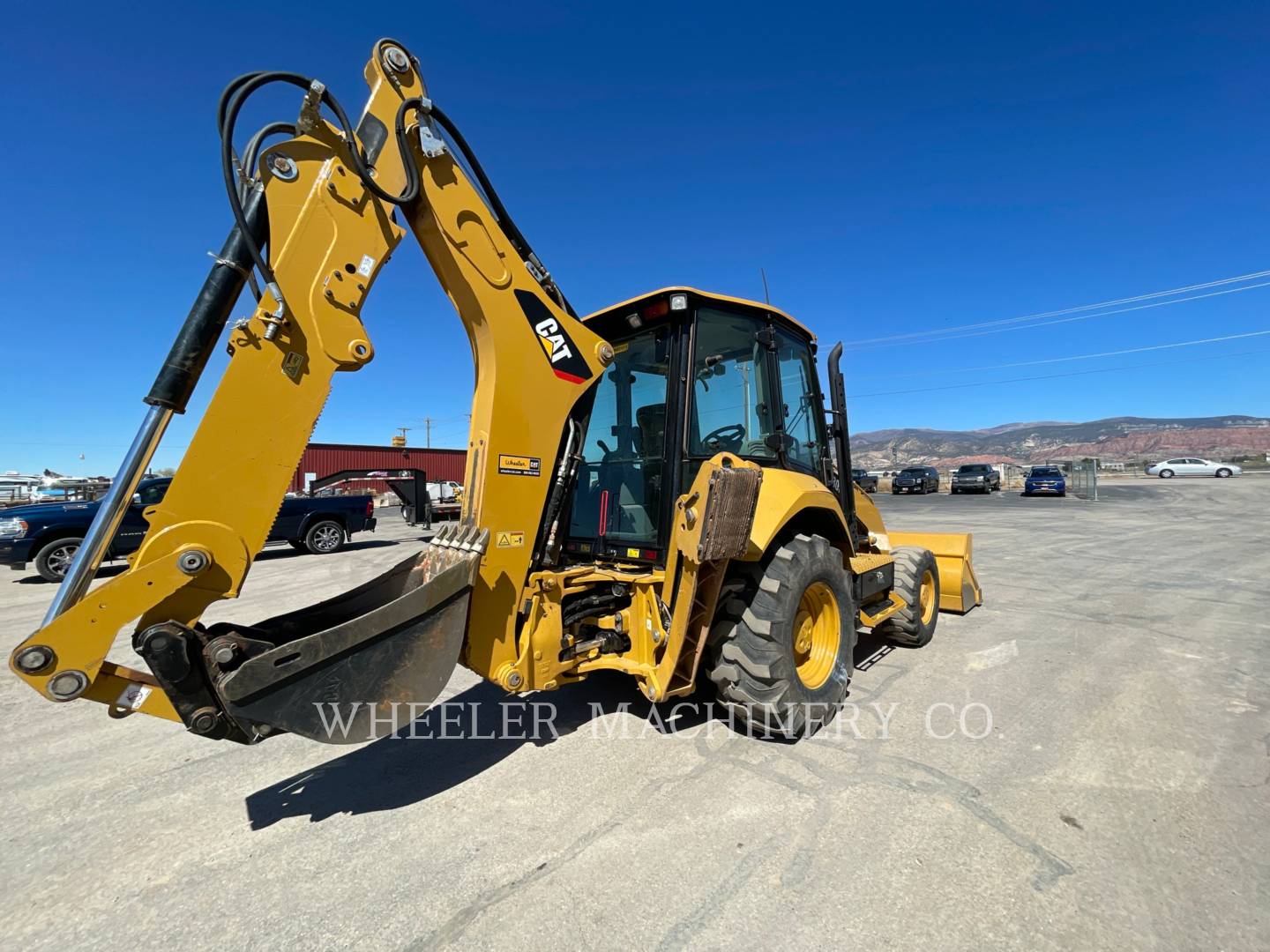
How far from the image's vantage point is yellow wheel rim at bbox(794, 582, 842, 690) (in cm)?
376

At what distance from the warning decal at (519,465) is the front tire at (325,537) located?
11.2 meters

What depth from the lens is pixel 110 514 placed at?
6.97 feet

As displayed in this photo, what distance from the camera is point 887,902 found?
6.90ft

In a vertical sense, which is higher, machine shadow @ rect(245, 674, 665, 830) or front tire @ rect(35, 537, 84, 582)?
front tire @ rect(35, 537, 84, 582)

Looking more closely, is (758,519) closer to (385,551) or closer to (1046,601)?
(1046,601)

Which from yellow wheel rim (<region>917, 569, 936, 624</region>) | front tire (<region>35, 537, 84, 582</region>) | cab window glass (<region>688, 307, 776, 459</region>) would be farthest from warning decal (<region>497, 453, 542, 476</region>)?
front tire (<region>35, 537, 84, 582</region>)

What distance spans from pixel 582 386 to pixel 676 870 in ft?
7.11

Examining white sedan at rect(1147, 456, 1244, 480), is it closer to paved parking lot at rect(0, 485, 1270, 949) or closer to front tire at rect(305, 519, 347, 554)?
paved parking lot at rect(0, 485, 1270, 949)

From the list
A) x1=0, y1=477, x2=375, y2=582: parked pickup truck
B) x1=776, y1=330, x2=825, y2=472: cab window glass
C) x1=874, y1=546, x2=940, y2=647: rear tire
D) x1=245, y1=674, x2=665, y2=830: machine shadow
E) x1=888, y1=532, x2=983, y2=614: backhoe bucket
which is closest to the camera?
x1=245, y1=674, x2=665, y2=830: machine shadow

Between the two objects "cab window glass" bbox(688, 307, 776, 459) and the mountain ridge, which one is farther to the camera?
the mountain ridge

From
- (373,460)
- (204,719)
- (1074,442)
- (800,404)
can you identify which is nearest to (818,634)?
(800,404)
